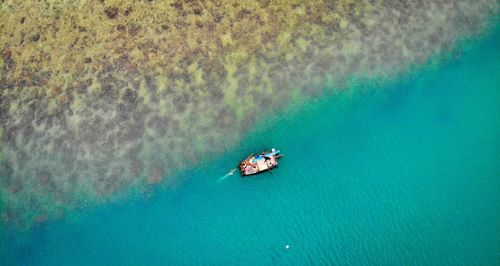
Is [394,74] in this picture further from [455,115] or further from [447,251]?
[447,251]

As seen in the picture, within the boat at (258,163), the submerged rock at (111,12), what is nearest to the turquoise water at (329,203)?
the boat at (258,163)

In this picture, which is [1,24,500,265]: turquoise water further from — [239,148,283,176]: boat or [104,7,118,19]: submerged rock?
[104,7,118,19]: submerged rock

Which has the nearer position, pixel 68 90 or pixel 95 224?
pixel 95 224

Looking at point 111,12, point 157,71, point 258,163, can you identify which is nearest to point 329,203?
point 258,163

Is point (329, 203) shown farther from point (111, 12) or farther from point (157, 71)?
point (111, 12)

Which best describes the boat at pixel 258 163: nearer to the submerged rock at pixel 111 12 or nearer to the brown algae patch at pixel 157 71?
the brown algae patch at pixel 157 71

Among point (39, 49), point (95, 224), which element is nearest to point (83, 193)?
point (95, 224)
